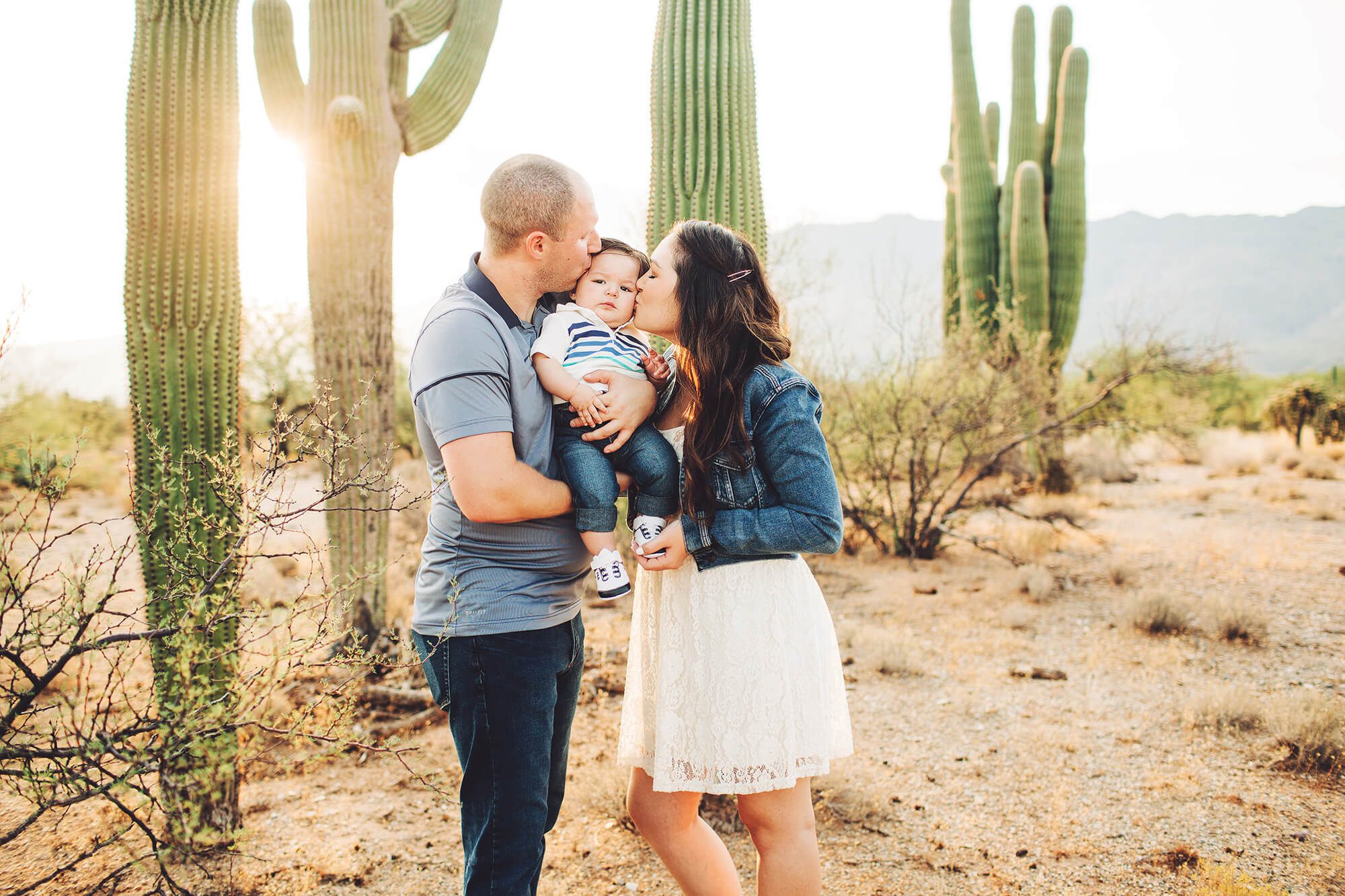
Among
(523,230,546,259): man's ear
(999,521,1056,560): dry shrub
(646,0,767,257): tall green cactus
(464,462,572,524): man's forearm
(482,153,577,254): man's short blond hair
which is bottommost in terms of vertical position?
(999,521,1056,560): dry shrub

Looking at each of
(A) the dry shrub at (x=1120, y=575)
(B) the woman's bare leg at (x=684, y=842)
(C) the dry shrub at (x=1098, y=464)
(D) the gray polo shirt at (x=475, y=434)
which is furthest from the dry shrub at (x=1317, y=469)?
(D) the gray polo shirt at (x=475, y=434)

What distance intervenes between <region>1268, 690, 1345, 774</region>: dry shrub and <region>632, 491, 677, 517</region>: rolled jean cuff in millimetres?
3813

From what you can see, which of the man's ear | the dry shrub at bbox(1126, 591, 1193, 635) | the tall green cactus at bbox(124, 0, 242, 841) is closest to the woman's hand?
the man's ear

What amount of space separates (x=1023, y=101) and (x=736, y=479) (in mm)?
14360

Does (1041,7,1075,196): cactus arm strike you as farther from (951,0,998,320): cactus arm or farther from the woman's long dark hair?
the woman's long dark hair

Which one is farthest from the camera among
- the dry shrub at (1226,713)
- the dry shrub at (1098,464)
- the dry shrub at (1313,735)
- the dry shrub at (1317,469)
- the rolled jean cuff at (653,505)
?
the dry shrub at (1317,469)

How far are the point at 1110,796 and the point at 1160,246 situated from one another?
475ft

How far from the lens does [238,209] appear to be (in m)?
3.72

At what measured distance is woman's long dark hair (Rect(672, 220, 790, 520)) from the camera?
204 centimetres

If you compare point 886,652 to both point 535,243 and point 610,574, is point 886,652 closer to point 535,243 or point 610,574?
point 610,574

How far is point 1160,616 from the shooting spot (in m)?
6.18

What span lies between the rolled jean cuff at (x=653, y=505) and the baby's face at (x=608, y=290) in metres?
0.50

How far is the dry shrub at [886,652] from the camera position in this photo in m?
5.52

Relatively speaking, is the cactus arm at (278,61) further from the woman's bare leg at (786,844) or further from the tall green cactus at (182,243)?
the woman's bare leg at (786,844)
